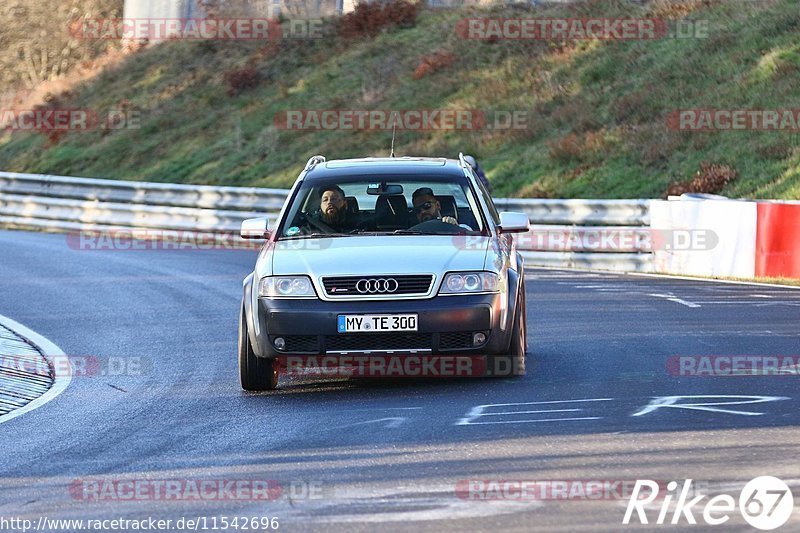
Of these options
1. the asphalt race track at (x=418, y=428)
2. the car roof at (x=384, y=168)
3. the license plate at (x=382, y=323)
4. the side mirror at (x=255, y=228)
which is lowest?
the asphalt race track at (x=418, y=428)

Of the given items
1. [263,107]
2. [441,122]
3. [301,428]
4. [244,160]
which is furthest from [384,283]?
[263,107]

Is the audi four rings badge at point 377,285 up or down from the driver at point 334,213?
down

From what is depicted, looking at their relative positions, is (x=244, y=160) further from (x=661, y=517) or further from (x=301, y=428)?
(x=661, y=517)

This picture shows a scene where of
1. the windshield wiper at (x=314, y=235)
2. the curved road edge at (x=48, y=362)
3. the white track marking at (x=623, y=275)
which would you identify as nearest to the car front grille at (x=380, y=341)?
the windshield wiper at (x=314, y=235)

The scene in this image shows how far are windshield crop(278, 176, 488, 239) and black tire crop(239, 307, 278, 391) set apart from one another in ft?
3.36

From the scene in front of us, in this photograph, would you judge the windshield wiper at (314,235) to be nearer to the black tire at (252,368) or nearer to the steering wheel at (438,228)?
the steering wheel at (438,228)

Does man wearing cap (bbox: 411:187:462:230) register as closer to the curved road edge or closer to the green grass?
the curved road edge

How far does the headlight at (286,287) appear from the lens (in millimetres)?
10336

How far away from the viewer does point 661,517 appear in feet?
21.0

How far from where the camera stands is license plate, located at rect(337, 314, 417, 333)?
10.2 meters

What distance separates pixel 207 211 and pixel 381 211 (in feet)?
59.5

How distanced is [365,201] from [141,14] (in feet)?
131

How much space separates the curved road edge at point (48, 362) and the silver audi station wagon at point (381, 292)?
147 centimetres

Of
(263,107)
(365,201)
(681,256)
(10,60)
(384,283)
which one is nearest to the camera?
(384,283)
